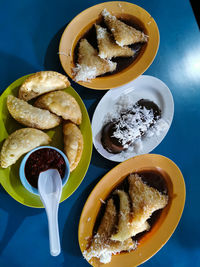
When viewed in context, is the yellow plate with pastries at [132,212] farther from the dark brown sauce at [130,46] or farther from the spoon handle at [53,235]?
the dark brown sauce at [130,46]

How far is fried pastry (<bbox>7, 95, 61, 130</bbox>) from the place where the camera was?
1.34 m

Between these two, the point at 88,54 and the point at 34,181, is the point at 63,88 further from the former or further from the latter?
the point at 34,181

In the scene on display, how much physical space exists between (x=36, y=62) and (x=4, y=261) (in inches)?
41.6

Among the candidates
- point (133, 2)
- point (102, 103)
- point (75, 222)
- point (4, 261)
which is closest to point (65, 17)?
point (133, 2)

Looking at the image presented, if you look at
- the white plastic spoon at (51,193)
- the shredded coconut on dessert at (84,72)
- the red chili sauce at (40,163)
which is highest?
the shredded coconut on dessert at (84,72)

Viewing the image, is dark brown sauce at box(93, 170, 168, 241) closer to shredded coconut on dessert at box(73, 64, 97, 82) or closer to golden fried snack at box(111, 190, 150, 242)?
golden fried snack at box(111, 190, 150, 242)

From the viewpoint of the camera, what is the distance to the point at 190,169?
5.70 ft

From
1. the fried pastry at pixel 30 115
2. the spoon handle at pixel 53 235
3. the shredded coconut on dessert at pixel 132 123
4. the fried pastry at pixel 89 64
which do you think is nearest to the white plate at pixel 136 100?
the shredded coconut on dessert at pixel 132 123

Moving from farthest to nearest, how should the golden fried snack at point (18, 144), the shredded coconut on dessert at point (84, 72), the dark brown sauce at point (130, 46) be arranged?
the dark brown sauce at point (130, 46) → the shredded coconut on dessert at point (84, 72) → the golden fried snack at point (18, 144)

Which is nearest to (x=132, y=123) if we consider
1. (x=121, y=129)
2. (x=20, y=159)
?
(x=121, y=129)

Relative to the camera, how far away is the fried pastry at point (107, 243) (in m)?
1.46

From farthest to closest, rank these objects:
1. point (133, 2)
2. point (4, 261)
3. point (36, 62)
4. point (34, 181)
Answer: point (133, 2) < point (36, 62) < point (4, 261) < point (34, 181)

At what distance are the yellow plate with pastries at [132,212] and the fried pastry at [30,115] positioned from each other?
421 mm

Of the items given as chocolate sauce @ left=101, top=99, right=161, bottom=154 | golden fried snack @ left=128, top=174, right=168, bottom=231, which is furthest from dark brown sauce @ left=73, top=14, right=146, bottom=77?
golden fried snack @ left=128, top=174, right=168, bottom=231
